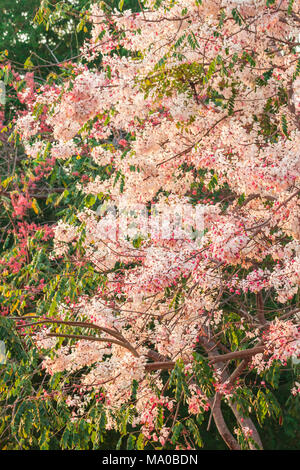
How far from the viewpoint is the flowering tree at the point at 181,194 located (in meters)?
4.55

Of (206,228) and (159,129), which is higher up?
(159,129)

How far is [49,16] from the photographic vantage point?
4980mm

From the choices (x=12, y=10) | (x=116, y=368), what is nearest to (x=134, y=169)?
(x=116, y=368)

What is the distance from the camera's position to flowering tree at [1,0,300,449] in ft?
14.9

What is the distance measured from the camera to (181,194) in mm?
6027

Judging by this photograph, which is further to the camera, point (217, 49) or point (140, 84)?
point (140, 84)

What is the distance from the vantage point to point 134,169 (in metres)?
5.55

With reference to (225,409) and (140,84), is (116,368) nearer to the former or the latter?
(140,84)

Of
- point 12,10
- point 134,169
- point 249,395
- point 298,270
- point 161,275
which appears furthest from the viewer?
point 12,10

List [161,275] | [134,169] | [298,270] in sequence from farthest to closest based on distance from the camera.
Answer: [134,169] → [161,275] → [298,270]
